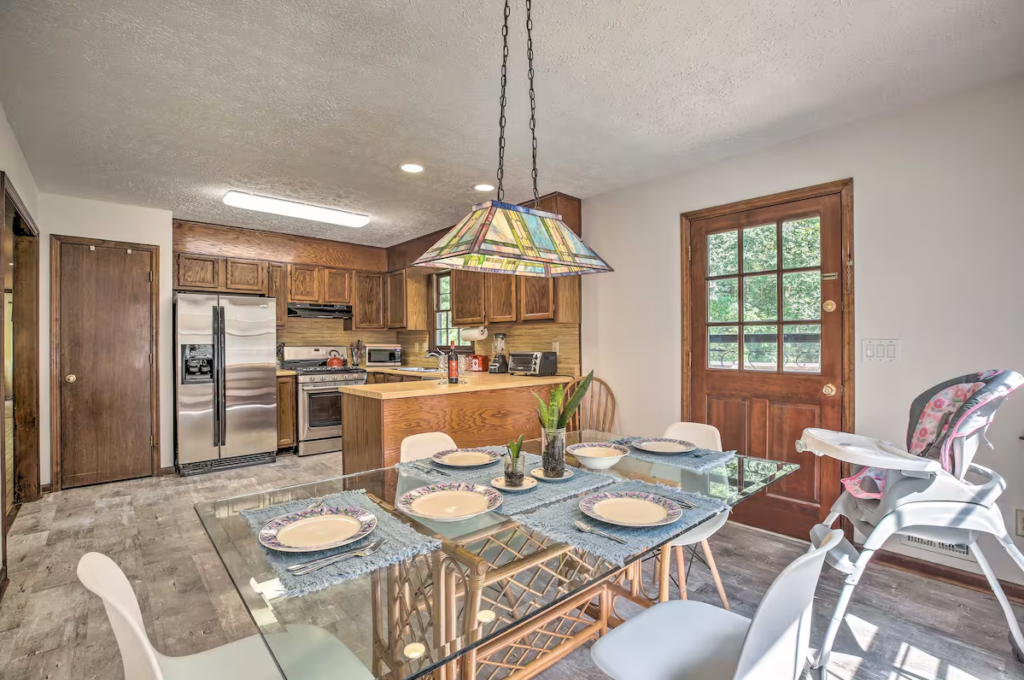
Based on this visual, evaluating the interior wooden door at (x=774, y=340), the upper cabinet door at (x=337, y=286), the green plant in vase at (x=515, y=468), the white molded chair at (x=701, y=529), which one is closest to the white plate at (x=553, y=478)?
the green plant in vase at (x=515, y=468)

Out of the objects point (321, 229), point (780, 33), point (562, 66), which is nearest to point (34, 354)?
point (321, 229)

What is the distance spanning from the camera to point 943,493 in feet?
6.15

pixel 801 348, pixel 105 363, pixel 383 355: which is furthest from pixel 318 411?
pixel 801 348

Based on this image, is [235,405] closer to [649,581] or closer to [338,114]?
[338,114]

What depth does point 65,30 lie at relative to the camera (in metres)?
1.92

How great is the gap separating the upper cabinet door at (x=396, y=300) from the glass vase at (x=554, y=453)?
15.0 ft

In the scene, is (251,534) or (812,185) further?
(812,185)

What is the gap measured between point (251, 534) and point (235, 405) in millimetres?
4087

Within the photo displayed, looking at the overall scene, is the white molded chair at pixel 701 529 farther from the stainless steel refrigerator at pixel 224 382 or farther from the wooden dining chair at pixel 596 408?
the stainless steel refrigerator at pixel 224 382

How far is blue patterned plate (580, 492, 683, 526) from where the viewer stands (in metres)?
1.29

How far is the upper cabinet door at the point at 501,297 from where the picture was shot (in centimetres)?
443

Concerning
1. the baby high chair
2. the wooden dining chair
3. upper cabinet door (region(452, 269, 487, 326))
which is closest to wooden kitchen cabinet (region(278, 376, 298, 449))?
upper cabinet door (region(452, 269, 487, 326))

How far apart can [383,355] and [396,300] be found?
821mm

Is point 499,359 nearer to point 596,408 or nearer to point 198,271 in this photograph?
point 596,408
